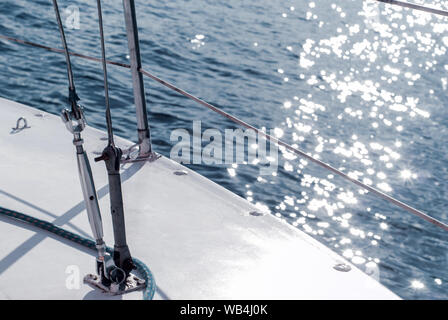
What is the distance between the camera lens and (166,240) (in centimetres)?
171

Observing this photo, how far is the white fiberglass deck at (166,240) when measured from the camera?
4.91 feet

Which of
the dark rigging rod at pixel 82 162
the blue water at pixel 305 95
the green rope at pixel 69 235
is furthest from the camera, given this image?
the blue water at pixel 305 95

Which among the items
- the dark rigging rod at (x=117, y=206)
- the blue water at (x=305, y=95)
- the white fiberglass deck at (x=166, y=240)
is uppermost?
the dark rigging rod at (x=117, y=206)

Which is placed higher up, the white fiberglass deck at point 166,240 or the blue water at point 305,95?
the white fiberglass deck at point 166,240

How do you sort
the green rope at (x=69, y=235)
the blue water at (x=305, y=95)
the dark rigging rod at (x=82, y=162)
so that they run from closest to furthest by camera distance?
the dark rigging rod at (x=82, y=162)
the green rope at (x=69, y=235)
the blue water at (x=305, y=95)

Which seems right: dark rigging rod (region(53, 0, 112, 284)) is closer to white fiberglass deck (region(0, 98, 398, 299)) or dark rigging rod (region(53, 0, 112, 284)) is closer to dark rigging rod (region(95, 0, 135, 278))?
dark rigging rod (region(95, 0, 135, 278))

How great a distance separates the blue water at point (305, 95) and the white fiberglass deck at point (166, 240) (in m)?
2.83

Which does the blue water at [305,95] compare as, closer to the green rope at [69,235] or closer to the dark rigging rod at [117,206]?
the green rope at [69,235]

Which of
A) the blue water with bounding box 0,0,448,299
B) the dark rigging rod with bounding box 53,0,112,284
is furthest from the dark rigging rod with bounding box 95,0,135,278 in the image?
the blue water with bounding box 0,0,448,299

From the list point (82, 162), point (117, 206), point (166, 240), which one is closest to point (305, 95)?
point (166, 240)

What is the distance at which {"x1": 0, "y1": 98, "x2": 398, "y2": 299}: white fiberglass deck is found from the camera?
1.50 metres

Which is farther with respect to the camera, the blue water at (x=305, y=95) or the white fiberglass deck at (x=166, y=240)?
the blue water at (x=305, y=95)

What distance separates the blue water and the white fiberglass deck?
2829 millimetres

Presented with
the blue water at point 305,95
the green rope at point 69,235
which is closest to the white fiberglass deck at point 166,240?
the green rope at point 69,235
